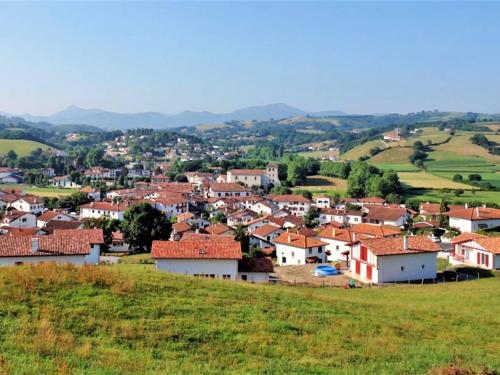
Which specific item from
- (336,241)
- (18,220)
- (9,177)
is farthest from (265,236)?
(9,177)

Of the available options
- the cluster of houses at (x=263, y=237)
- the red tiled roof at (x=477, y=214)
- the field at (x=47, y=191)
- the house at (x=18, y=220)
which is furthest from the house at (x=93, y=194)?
the red tiled roof at (x=477, y=214)

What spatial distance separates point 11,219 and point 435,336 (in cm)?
5686

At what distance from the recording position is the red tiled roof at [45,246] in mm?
24062

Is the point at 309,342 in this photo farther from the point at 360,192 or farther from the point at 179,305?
the point at 360,192

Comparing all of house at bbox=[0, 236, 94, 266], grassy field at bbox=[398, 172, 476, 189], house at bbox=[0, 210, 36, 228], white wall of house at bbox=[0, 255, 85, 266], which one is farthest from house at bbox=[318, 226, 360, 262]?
grassy field at bbox=[398, 172, 476, 189]

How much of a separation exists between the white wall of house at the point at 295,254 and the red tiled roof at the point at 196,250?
13791 mm

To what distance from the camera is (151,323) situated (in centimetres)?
1213

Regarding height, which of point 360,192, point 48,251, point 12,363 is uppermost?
point 12,363

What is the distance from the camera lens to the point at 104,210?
71.4 metres

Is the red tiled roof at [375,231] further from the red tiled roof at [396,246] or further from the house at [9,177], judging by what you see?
the house at [9,177]

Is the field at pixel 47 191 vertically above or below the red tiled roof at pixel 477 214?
below

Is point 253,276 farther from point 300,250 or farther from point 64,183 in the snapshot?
point 64,183

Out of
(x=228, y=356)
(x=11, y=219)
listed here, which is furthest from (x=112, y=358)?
(x=11, y=219)

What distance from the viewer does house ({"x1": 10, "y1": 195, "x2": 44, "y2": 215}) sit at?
74.5 m
